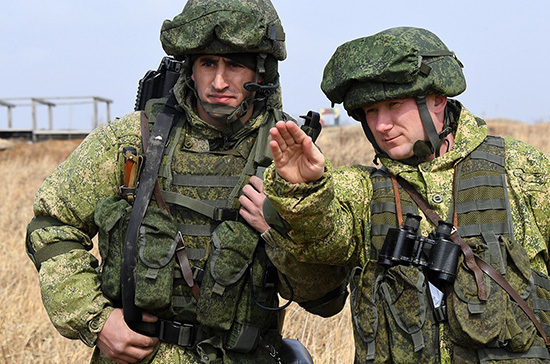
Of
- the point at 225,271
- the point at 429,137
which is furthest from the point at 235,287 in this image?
the point at 429,137

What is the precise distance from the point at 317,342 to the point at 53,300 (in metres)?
2.44

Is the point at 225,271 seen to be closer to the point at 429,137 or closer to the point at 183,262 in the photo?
the point at 183,262

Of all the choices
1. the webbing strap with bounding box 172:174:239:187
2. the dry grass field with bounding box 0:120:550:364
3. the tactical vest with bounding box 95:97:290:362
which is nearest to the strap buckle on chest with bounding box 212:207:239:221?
the tactical vest with bounding box 95:97:290:362

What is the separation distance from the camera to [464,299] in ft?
8.55

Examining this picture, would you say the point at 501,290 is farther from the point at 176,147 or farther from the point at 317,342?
the point at 317,342

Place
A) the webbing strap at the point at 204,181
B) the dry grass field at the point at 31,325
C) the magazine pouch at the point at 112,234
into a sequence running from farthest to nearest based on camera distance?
1. the dry grass field at the point at 31,325
2. the webbing strap at the point at 204,181
3. the magazine pouch at the point at 112,234

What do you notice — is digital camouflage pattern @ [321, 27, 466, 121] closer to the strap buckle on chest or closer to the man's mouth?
the man's mouth

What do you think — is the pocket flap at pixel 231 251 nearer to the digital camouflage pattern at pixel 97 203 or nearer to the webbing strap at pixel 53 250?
the digital camouflage pattern at pixel 97 203

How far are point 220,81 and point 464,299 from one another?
1494mm

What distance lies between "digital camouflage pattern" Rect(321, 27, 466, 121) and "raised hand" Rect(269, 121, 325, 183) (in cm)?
65

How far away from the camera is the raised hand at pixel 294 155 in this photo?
91.7 inches

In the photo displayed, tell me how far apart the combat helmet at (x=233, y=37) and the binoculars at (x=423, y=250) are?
1.04 m

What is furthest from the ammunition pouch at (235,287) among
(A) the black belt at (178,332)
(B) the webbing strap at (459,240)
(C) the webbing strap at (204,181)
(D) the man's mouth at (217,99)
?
(B) the webbing strap at (459,240)

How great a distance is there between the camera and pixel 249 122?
339cm
